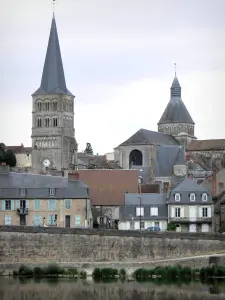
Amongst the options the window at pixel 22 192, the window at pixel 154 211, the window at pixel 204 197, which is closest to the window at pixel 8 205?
the window at pixel 22 192

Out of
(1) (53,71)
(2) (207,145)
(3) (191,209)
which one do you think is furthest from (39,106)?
(3) (191,209)

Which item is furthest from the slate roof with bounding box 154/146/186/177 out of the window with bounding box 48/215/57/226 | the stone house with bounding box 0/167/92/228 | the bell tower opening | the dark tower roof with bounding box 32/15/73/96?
the window with bounding box 48/215/57/226

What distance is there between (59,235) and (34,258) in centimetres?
214

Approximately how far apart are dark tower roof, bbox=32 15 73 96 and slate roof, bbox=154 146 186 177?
2782 centimetres

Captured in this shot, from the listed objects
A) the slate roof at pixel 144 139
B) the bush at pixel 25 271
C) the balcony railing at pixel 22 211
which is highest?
the slate roof at pixel 144 139

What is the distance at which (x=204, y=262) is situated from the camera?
7469 centimetres

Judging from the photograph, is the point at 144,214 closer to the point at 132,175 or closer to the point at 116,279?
the point at 132,175

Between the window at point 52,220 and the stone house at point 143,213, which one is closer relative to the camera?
the window at point 52,220

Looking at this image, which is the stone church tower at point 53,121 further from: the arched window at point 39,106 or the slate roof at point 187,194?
the slate roof at point 187,194

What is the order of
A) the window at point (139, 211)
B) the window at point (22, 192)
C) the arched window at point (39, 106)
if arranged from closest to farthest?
1. the window at point (22, 192)
2. the window at point (139, 211)
3. the arched window at point (39, 106)

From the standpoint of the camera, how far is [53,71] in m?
172

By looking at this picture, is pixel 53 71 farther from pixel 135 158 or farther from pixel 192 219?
pixel 192 219

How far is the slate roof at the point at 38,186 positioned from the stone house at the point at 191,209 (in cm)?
781

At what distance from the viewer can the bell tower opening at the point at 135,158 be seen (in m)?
150
